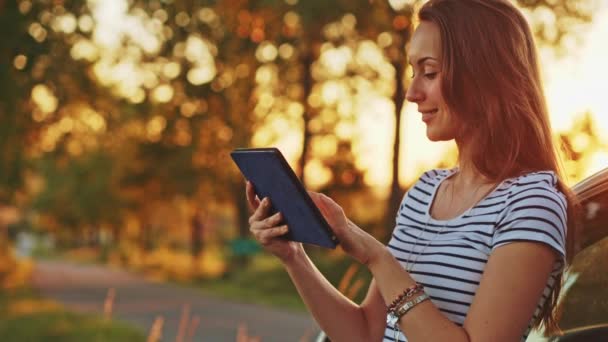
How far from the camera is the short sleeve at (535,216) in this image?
1.85 meters

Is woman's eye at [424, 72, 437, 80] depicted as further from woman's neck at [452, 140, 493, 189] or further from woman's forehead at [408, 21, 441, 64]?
woman's neck at [452, 140, 493, 189]

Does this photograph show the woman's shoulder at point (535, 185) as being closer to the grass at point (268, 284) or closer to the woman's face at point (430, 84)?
the woman's face at point (430, 84)

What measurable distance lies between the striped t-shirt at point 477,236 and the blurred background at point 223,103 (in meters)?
0.20

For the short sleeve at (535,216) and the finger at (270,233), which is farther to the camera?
the finger at (270,233)

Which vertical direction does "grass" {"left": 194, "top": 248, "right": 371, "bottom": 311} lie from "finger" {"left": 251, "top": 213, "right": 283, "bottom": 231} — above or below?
below

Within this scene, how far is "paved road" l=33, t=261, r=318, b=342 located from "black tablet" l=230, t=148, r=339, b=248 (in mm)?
10606

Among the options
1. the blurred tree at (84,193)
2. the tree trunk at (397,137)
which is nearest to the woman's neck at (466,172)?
the tree trunk at (397,137)

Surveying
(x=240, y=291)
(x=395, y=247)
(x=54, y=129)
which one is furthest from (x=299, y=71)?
(x=395, y=247)

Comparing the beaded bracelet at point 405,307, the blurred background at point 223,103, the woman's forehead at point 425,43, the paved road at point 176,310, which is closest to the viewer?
the beaded bracelet at point 405,307

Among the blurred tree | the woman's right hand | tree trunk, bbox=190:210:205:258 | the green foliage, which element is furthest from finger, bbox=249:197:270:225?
the green foliage

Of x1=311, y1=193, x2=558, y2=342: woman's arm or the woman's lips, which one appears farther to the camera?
the woman's lips

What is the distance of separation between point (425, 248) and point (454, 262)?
131 millimetres

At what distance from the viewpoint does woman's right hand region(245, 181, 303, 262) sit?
2.13 m

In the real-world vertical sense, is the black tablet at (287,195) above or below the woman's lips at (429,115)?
below
